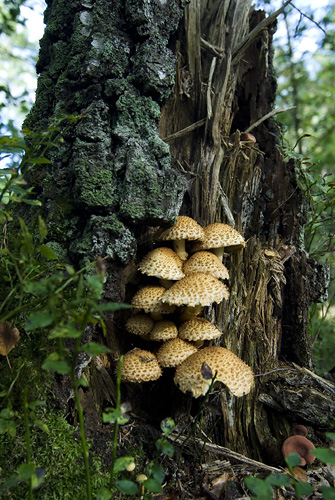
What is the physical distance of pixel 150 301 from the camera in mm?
2658

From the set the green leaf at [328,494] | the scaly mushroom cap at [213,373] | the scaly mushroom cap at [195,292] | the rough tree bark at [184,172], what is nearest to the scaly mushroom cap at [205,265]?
the scaly mushroom cap at [195,292]

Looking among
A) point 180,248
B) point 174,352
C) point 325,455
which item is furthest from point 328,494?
point 180,248

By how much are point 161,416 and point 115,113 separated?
8.19 ft

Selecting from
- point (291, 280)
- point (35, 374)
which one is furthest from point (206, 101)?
point (35, 374)

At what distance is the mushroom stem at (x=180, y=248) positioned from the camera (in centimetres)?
297

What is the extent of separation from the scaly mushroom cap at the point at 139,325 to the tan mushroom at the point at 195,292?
0.27m

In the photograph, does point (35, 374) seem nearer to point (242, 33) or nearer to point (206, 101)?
point (206, 101)

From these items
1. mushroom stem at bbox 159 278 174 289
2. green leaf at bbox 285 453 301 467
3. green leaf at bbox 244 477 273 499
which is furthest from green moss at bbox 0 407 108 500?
mushroom stem at bbox 159 278 174 289

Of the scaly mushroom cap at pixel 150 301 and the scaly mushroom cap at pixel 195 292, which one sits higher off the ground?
the scaly mushroom cap at pixel 195 292

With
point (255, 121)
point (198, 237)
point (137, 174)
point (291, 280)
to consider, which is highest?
point (255, 121)

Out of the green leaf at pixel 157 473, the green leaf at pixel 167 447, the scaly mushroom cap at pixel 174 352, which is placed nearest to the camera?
the green leaf at pixel 157 473

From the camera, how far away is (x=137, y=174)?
2.51m

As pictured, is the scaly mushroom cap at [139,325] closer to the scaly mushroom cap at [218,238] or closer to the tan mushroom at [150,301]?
the tan mushroom at [150,301]

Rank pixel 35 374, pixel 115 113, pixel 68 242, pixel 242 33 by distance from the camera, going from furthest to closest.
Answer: pixel 242 33 → pixel 115 113 → pixel 68 242 → pixel 35 374
